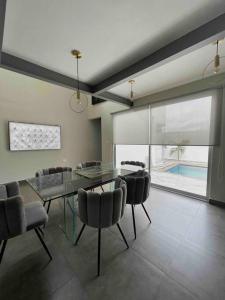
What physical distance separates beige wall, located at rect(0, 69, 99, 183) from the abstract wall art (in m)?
0.14

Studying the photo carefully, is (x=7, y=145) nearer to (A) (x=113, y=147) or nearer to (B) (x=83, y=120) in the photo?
(B) (x=83, y=120)

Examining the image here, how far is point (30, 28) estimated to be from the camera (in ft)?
4.86

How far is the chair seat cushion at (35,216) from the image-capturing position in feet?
4.64

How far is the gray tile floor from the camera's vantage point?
1.18 metres

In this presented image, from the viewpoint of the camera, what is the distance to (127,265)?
4.69ft

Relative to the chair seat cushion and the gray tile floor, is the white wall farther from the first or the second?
the chair seat cushion

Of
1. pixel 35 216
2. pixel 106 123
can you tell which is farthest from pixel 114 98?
pixel 35 216

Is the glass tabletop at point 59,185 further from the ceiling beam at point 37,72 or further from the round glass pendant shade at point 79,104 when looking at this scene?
the round glass pendant shade at point 79,104

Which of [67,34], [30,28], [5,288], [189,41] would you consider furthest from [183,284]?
[30,28]

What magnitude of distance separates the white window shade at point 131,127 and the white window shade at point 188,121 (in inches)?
8.4

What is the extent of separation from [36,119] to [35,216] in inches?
135

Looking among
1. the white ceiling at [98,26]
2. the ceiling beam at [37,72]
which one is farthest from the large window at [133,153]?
the white ceiling at [98,26]

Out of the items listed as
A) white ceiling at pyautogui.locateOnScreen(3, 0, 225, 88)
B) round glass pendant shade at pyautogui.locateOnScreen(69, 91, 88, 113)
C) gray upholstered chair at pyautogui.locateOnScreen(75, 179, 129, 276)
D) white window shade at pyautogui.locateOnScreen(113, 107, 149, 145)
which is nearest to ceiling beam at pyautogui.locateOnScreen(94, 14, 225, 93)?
white ceiling at pyautogui.locateOnScreen(3, 0, 225, 88)

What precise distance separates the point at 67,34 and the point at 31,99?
3124 mm
